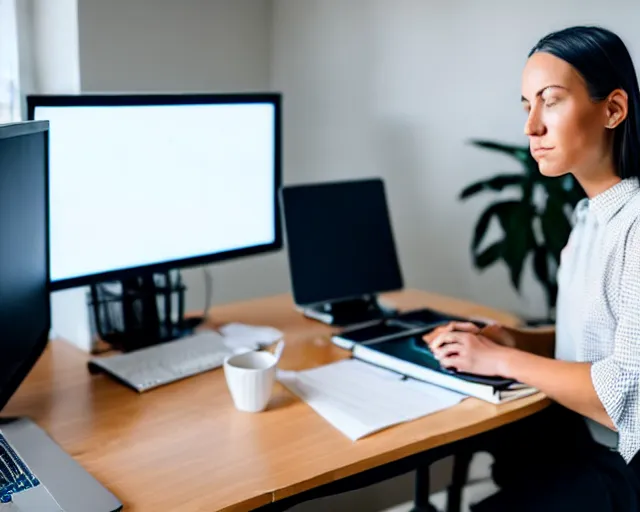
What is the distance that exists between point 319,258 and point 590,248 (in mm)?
587

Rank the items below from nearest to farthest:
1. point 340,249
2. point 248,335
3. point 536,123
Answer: point 536,123 < point 248,335 < point 340,249

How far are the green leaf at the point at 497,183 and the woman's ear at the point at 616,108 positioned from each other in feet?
2.35

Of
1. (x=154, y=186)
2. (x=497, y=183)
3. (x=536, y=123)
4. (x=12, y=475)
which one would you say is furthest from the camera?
(x=497, y=183)

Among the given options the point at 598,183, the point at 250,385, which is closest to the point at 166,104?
the point at 250,385

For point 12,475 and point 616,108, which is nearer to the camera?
point 12,475

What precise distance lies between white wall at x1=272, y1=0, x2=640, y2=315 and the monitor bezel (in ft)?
2.31

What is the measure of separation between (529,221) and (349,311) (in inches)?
20.8

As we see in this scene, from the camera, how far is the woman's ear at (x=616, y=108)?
1.28 meters

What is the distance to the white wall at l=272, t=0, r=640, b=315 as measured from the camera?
7.06 feet

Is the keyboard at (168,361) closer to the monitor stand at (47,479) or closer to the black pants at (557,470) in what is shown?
the monitor stand at (47,479)

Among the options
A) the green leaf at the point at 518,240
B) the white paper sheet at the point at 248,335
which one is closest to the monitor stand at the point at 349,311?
the white paper sheet at the point at 248,335

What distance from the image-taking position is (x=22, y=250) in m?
1.22

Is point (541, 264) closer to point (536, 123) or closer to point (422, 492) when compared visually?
point (422, 492)

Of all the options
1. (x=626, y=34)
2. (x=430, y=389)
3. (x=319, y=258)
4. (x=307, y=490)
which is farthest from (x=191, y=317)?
(x=626, y=34)
